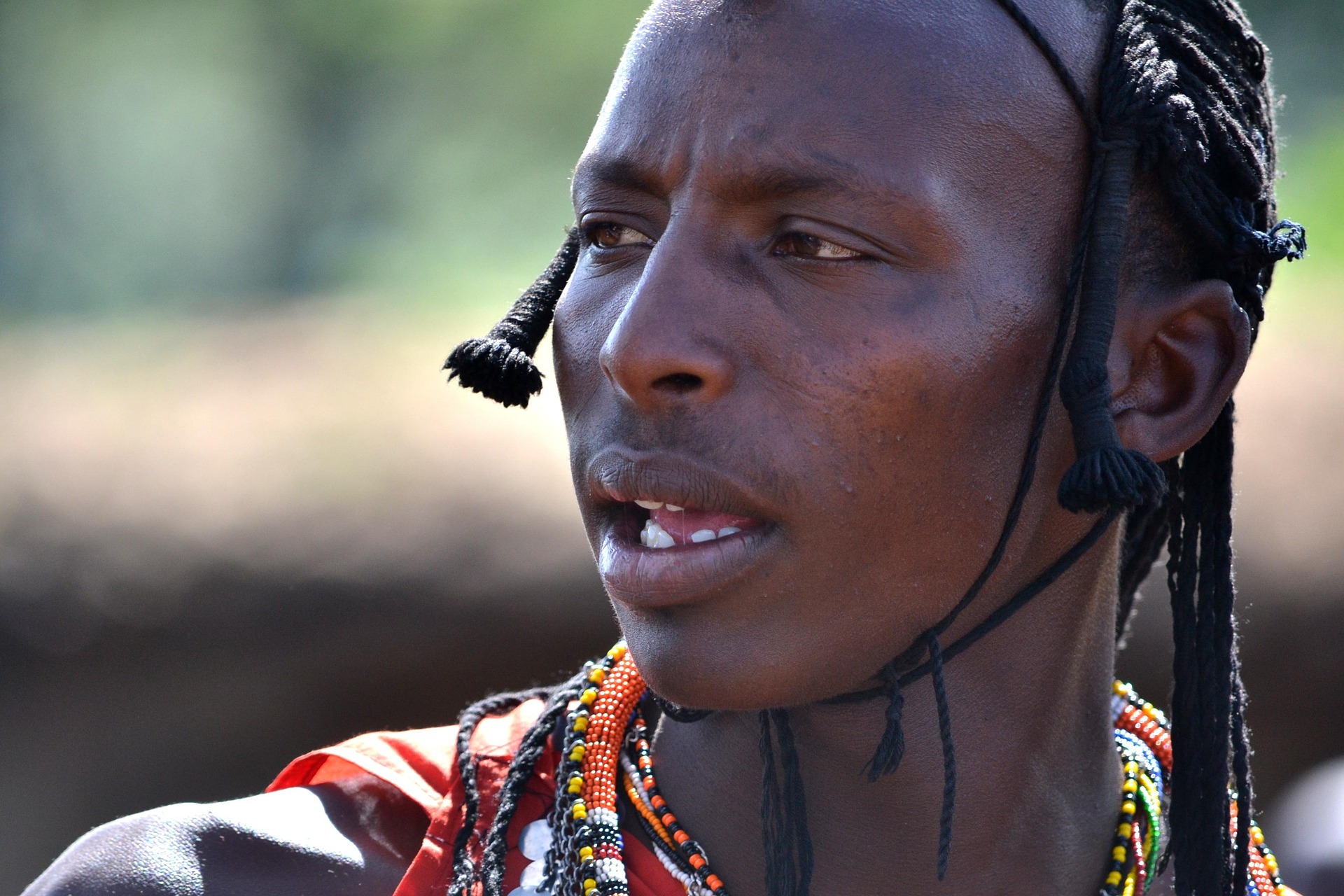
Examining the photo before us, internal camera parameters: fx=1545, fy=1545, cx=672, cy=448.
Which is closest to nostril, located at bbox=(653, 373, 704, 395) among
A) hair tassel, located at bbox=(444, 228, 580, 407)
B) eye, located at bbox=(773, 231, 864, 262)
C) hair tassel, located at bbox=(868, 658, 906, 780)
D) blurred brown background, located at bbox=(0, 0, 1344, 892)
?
eye, located at bbox=(773, 231, 864, 262)

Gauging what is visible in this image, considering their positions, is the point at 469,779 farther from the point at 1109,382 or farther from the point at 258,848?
the point at 1109,382

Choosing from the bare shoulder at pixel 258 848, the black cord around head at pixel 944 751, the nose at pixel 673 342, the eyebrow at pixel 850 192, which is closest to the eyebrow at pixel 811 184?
the eyebrow at pixel 850 192

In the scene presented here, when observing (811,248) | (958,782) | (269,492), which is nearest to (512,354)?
(811,248)

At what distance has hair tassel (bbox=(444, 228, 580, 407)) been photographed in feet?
8.86

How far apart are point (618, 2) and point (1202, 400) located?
8.30 metres

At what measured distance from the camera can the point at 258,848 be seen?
2.62 m

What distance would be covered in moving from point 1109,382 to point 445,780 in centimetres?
135

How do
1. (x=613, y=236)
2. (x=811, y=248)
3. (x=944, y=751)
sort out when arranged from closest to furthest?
(x=811, y=248)
(x=944, y=751)
(x=613, y=236)

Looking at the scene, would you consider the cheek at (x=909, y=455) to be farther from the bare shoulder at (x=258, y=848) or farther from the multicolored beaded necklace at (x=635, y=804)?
the bare shoulder at (x=258, y=848)

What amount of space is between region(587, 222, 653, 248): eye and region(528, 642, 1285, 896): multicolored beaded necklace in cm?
75

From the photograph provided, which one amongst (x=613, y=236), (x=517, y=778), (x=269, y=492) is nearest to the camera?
(x=613, y=236)

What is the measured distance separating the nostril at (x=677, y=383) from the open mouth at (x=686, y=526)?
17 centimetres

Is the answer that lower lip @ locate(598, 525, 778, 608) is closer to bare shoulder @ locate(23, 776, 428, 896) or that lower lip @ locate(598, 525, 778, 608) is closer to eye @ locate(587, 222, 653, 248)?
eye @ locate(587, 222, 653, 248)

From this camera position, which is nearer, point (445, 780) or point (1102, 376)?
point (1102, 376)
